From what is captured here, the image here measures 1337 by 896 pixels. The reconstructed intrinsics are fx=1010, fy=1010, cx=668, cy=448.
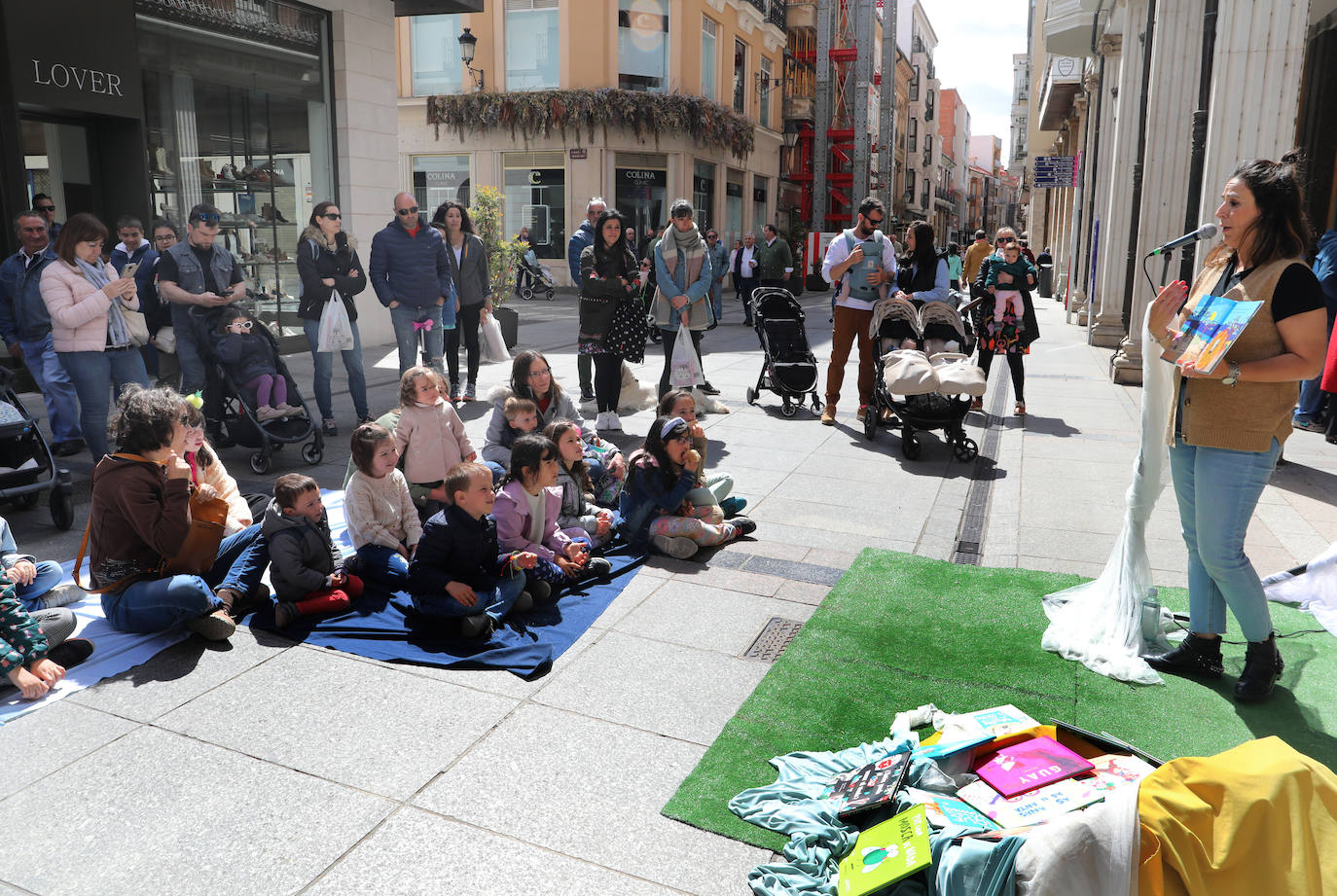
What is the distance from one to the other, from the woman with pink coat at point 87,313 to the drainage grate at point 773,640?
16.8 ft

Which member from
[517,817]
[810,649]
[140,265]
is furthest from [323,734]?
[140,265]

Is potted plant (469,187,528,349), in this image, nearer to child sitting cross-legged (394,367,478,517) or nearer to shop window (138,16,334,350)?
shop window (138,16,334,350)

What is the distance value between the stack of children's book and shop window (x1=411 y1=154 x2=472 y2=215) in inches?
1077

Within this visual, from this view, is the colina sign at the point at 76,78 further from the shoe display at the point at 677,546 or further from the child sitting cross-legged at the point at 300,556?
the shoe display at the point at 677,546

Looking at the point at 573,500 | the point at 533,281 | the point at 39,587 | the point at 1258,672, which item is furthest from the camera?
the point at 533,281

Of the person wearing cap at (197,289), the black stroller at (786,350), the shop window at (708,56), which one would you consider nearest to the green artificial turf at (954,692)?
the black stroller at (786,350)

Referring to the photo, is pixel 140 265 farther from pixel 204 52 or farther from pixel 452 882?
pixel 452 882

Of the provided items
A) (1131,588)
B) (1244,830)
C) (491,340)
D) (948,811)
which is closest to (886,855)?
(948,811)

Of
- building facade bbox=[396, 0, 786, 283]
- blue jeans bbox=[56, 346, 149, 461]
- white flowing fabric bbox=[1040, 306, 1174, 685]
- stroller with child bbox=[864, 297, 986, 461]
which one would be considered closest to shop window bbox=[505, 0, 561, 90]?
building facade bbox=[396, 0, 786, 283]

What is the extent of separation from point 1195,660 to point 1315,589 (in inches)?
48.8

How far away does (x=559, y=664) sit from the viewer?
4.38 m

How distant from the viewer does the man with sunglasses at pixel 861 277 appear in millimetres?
9172

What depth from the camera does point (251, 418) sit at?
7.60 metres

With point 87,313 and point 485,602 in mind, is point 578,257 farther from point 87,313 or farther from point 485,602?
point 485,602
